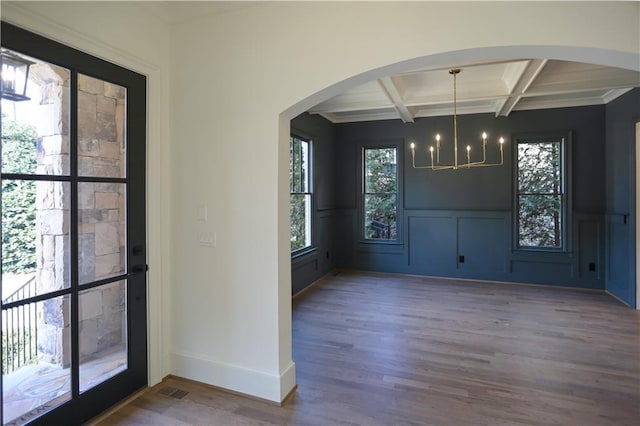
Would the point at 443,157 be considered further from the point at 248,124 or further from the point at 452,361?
the point at 248,124

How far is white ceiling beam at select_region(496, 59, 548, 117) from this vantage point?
11.6 feet

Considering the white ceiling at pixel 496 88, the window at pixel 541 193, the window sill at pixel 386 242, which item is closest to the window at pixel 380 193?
the window sill at pixel 386 242

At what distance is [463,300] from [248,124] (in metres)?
3.82

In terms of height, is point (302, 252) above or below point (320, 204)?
below

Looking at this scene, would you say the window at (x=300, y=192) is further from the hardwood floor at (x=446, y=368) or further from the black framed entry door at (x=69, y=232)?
the black framed entry door at (x=69, y=232)

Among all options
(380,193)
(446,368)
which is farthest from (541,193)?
(446,368)

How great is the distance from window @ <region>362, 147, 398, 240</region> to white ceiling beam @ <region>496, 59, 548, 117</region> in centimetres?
185

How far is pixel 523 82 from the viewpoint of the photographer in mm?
4090

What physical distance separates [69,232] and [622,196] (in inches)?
236

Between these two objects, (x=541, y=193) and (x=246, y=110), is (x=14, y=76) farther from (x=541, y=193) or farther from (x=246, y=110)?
(x=541, y=193)

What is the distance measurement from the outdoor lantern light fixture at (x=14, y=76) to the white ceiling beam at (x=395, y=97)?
2.78 metres

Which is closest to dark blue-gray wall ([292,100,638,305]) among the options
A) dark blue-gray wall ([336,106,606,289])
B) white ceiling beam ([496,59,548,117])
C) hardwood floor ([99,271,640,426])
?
dark blue-gray wall ([336,106,606,289])

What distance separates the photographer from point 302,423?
2186 millimetres

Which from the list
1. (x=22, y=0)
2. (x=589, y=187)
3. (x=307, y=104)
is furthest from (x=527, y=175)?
(x=22, y=0)
